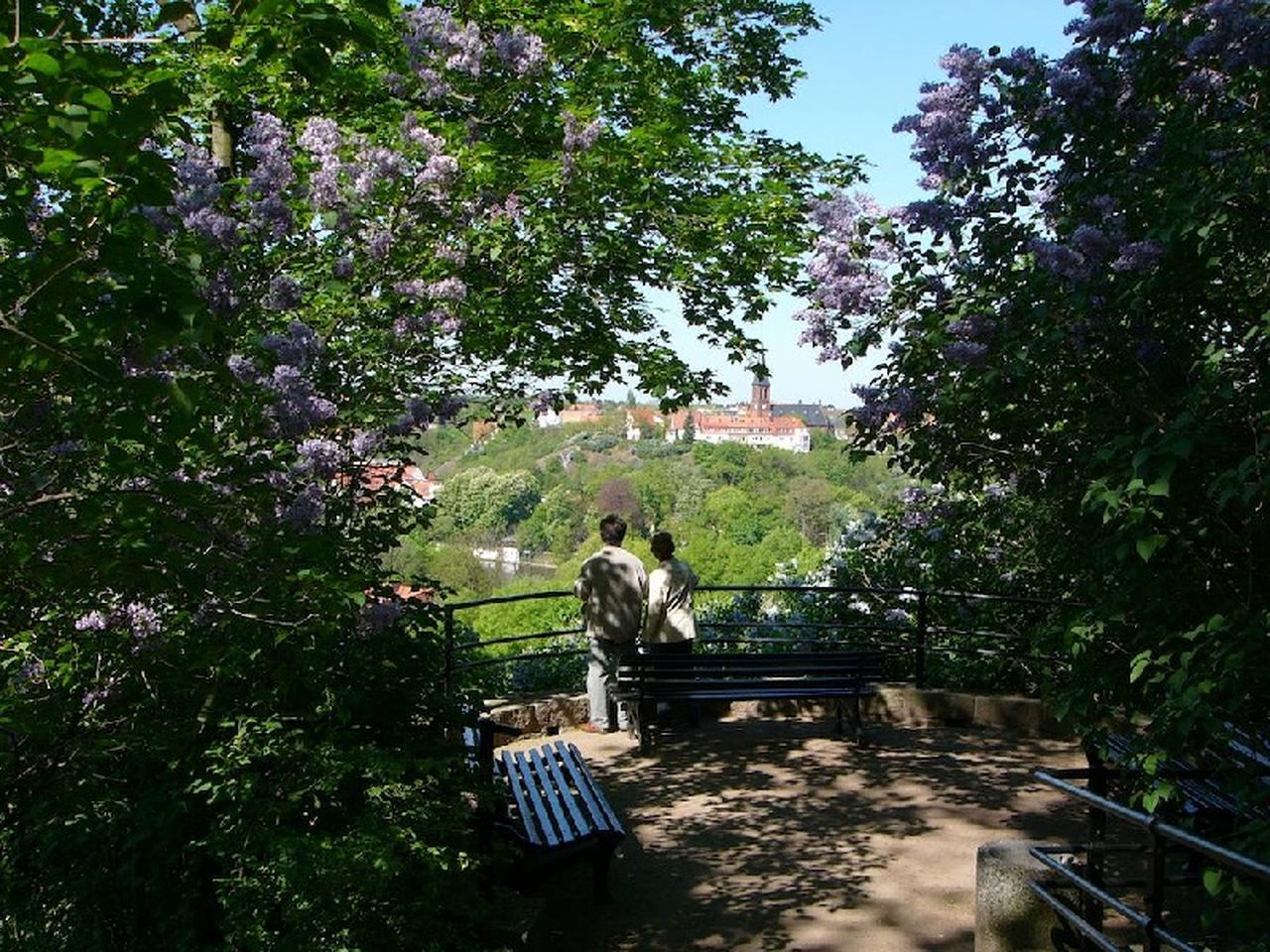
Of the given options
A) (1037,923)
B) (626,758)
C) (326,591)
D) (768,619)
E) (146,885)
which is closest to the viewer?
(326,591)

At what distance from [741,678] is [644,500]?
89509mm

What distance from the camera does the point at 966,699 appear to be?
382 inches

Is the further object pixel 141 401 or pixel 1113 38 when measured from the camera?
pixel 1113 38

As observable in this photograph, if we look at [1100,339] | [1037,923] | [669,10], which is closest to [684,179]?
[669,10]

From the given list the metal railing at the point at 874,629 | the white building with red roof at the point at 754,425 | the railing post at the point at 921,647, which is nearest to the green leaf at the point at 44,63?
the metal railing at the point at 874,629

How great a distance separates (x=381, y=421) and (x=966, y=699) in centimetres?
580

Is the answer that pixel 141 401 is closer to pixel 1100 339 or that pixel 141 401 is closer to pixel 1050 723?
pixel 1100 339

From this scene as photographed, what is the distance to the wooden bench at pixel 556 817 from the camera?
215 inches

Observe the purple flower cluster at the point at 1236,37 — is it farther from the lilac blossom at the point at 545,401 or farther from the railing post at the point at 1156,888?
the lilac blossom at the point at 545,401

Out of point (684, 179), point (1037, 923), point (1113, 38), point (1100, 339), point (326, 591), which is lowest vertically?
point (1037, 923)

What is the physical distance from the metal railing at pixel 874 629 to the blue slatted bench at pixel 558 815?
1282mm

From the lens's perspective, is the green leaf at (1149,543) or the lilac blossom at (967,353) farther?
the lilac blossom at (967,353)

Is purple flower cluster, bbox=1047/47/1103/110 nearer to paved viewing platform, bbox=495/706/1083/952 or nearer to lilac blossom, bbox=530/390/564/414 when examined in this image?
paved viewing platform, bbox=495/706/1083/952

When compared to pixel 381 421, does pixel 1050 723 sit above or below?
below
